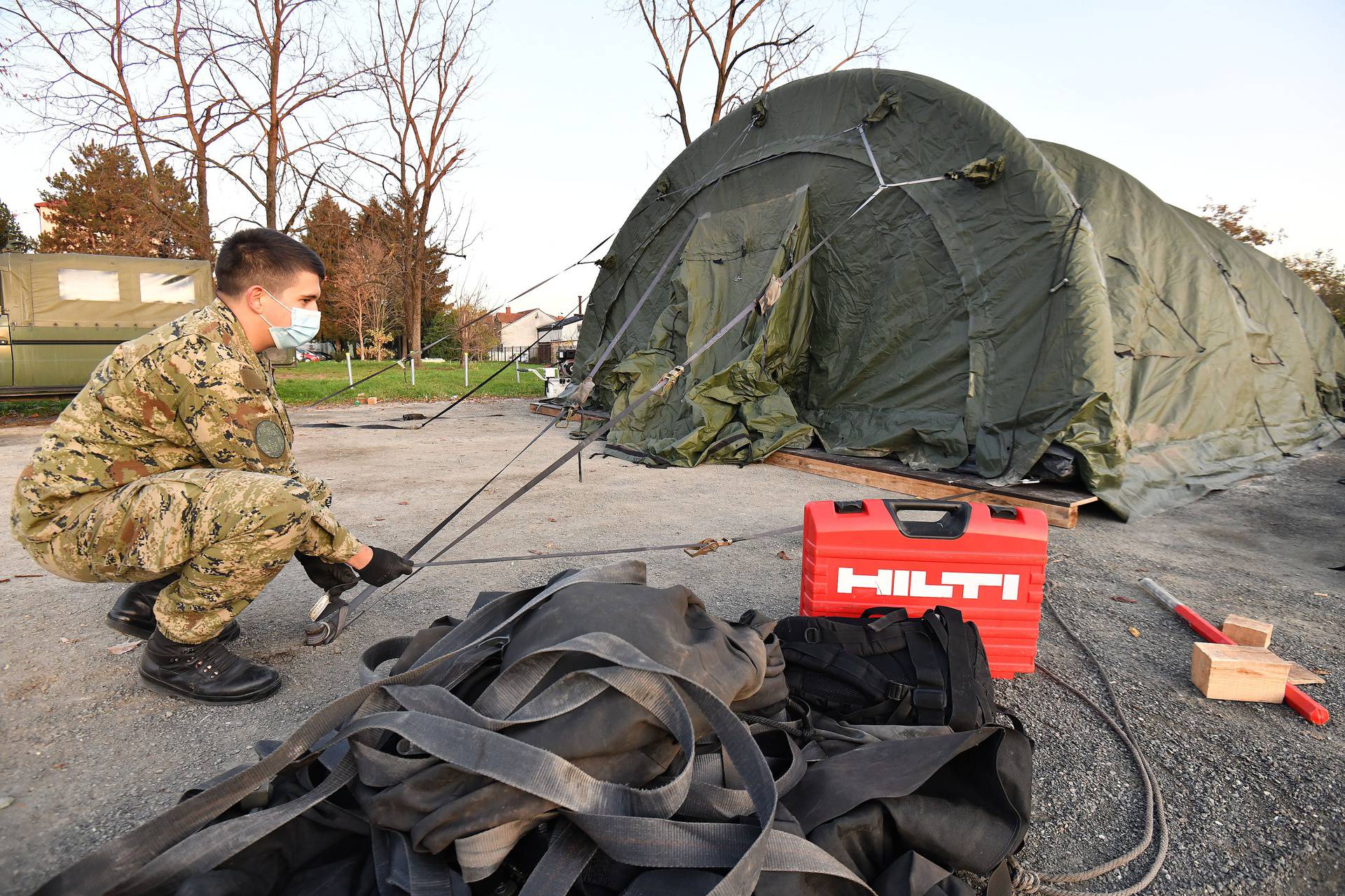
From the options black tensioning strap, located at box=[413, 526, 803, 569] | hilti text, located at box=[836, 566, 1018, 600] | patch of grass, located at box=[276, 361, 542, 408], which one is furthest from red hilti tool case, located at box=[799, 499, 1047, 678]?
patch of grass, located at box=[276, 361, 542, 408]

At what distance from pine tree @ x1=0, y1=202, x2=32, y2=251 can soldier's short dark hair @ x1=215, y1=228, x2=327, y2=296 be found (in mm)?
31526

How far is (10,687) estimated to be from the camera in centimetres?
210

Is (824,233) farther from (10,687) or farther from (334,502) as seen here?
(10,687)

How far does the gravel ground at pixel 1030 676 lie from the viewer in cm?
153

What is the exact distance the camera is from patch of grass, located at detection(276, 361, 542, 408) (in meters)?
12.1

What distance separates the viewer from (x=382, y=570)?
222cm

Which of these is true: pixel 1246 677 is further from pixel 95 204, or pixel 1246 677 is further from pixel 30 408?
pixel 95 204

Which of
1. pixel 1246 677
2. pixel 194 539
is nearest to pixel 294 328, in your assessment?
pixel 194 539

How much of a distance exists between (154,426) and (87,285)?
931 cm

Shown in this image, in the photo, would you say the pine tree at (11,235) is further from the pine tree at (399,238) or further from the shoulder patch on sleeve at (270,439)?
the shoulder patch on sleeve at (270,439)

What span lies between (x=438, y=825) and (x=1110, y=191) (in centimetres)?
676

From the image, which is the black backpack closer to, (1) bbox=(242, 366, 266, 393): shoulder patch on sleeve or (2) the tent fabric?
(1) bbox=(242, 366, 266, 393): shoulder patch on sleeve

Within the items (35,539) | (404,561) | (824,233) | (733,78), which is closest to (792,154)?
(824,233)

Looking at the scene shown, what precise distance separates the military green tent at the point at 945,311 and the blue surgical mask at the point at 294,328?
2.59 meters
